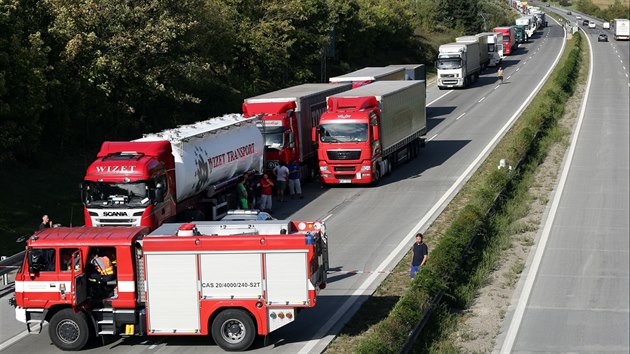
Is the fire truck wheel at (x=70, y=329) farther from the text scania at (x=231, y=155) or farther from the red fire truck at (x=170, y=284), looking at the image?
the text scania at (x=231, y=155)

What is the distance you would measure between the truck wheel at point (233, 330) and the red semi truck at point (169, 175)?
252 inches

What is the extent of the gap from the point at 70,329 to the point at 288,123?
18936 millimetres

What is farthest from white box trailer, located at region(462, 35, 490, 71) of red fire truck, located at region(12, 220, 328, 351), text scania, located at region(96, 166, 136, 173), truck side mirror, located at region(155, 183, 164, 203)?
red fire truck, located at region(12, 220, 328, 351)

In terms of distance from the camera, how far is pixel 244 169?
32.8 m

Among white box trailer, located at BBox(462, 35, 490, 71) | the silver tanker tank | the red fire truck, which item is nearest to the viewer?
the red fire truck

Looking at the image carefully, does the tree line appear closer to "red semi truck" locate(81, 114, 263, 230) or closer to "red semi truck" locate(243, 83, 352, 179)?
"red semi truck" locate(243, 83, 352, 179)

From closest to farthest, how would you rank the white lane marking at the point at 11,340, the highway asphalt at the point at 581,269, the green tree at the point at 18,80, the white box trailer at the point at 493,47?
the highway asphalt at the point at 581,269
the white lane marking at the point at 11,340
the green tree at the point at 18,80
the white box trailer at the point at 493,47

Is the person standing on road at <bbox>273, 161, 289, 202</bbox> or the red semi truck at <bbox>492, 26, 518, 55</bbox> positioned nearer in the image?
the person standing on road at <bbox>273, 161, 289, 202</bbox>

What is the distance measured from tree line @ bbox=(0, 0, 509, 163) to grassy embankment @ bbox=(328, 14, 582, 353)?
46.3 feet

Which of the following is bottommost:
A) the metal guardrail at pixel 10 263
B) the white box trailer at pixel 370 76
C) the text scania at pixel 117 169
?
the metal guardrail at pixel 10 263

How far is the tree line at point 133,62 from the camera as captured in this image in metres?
32.5

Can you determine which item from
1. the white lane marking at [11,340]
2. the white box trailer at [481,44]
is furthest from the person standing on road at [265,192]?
the white box trailer at [481,44]

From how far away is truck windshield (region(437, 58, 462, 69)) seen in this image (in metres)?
75.7

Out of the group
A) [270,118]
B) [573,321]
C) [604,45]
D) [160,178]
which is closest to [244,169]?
[270,118]
